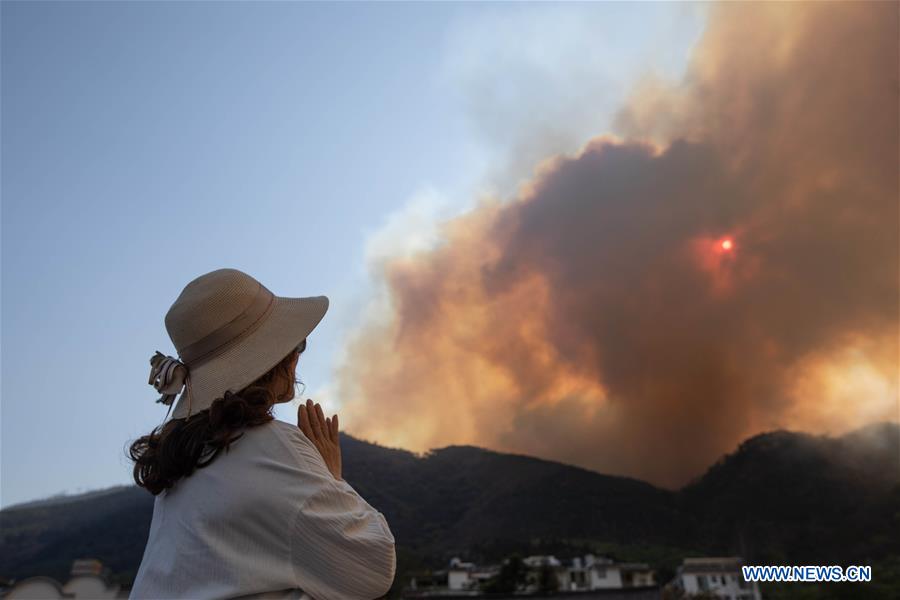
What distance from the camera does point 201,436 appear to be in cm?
156

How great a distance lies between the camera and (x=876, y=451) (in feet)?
279

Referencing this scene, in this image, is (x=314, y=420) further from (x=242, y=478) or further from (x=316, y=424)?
(x=242, y=478)

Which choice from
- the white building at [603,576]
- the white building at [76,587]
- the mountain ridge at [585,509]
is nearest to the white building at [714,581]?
the white building at [603,576]

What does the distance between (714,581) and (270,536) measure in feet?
176

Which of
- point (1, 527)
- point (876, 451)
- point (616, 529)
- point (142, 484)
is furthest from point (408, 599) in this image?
point (876, 451)

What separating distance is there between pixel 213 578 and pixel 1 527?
284ft

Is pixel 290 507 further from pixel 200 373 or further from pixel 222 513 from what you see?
pixel 200 373

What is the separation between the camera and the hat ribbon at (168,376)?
67.3 inches

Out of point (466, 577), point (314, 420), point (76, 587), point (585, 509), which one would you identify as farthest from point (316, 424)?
point (585, 509)

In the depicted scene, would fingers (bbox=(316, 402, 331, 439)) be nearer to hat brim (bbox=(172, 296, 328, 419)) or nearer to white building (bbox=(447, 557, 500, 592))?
hat brim (bbox=(172, 296, 328, 419))

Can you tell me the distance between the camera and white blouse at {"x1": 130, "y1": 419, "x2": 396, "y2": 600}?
1.38 m

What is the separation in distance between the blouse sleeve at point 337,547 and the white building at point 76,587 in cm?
1683

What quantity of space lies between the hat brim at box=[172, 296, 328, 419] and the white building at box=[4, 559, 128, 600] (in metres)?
16.5

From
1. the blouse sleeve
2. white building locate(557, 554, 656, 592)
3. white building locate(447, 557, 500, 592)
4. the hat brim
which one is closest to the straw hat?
the hat brim
